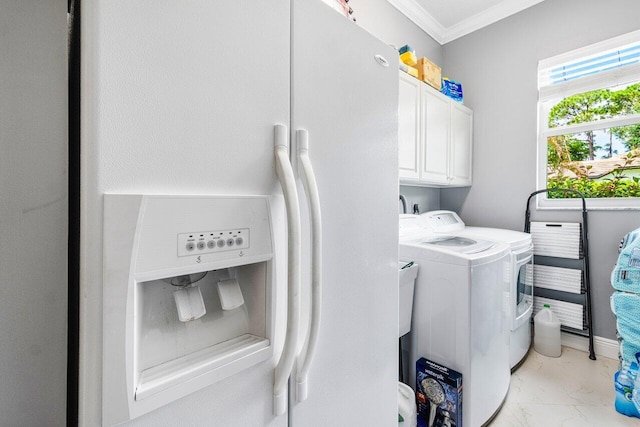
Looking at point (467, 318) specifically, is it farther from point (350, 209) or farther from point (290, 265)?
point (290, 265)

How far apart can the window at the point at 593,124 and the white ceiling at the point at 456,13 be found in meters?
0.66

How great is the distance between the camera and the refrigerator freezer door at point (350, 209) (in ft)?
2.56

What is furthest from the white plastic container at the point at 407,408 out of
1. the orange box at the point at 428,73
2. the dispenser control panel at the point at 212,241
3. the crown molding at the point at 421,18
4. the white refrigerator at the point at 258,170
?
the crown molding at the point at 421,18

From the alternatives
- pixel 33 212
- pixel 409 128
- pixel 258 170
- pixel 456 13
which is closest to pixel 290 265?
pixel 258 170

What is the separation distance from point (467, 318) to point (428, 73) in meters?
1.92

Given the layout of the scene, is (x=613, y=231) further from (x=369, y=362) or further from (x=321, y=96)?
(x=321, y=96)

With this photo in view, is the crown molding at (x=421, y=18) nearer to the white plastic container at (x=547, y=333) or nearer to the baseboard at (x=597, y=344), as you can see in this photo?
the white plastic container at (x=547, y=333)

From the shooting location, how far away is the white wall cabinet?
7.13 feet

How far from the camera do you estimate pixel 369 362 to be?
0.97 m

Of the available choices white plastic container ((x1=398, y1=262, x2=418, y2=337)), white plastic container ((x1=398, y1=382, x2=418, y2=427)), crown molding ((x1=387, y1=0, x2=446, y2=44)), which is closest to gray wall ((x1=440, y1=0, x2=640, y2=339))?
crown molding ((x1=387, y1=0, x2=446, y2=44))

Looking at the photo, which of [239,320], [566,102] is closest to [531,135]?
[566,102]

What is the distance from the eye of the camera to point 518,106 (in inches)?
109

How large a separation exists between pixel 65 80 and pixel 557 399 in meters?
2.90

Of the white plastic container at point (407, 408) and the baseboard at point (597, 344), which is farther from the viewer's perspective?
the baseboard at point (597, 344)
